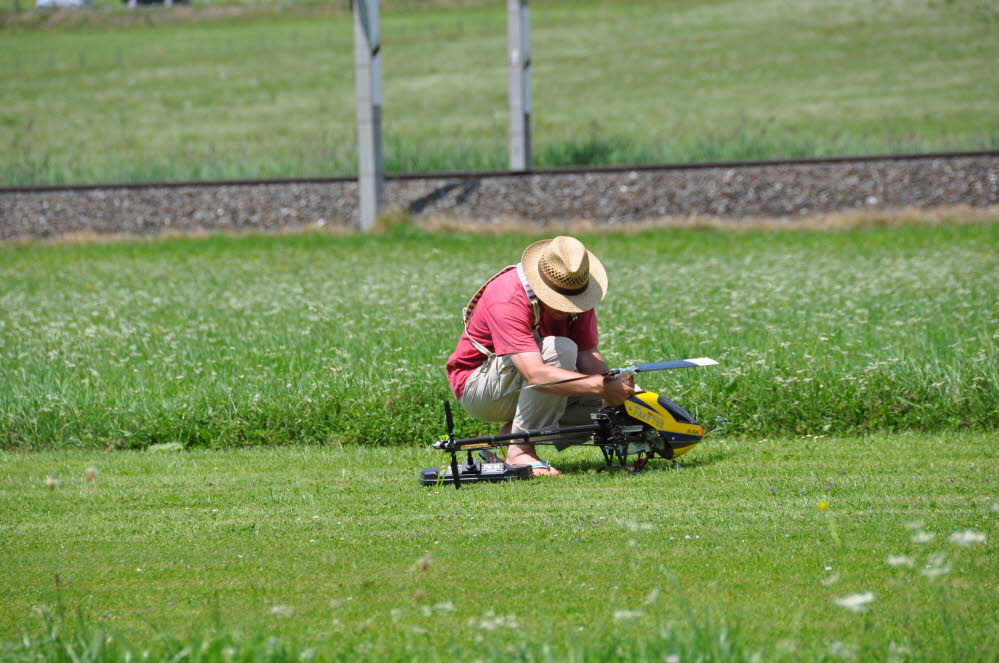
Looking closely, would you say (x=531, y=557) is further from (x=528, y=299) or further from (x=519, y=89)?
(x=519, y=89)

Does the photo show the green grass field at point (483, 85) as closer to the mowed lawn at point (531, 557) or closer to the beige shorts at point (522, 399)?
the beige shorts at point (522, 399)

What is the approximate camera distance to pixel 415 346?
933 centimetres

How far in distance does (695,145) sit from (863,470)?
2066cm

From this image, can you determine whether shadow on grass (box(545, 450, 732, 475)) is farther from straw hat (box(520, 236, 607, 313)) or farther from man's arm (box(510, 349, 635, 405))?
straw hat (box(520, 236, 607, 313))

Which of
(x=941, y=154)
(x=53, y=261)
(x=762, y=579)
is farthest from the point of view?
(x=941, y=154)

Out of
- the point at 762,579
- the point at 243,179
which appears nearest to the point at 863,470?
the point at 762,579

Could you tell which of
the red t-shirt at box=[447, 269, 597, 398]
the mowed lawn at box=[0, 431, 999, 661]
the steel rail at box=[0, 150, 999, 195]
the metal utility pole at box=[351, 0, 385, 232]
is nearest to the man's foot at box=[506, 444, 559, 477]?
the mowed lawn at box=[0, 431, 999, 661]

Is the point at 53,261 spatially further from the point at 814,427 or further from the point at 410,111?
the point at 410,111

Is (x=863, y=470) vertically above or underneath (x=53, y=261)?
above

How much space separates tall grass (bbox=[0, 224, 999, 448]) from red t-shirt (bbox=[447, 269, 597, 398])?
1.05 meters

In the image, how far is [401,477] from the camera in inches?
259

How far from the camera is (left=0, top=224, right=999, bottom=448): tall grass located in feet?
25.1

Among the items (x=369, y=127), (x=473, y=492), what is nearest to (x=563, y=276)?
(x=473, y=492)

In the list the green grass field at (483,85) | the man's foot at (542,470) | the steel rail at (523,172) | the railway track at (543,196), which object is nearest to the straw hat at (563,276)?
the man's foot at (542,470)
